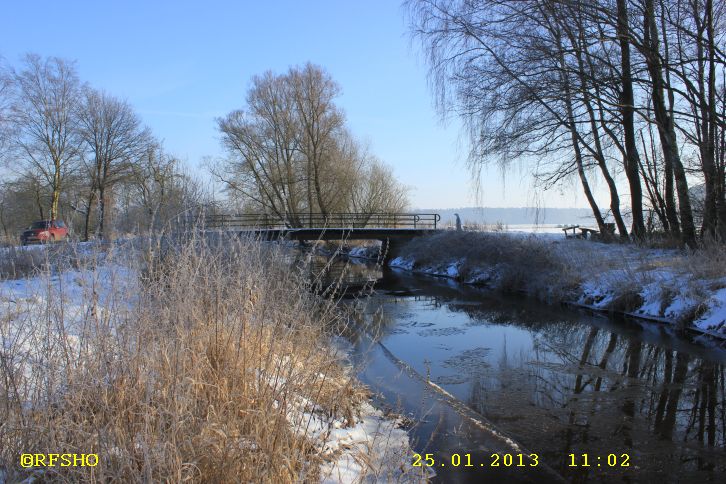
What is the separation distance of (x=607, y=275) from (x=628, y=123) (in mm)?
5660

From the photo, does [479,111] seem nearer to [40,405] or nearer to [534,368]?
[534,368]

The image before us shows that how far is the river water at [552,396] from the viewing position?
14.4 ft

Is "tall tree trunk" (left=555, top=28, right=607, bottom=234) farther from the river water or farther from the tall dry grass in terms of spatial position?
the tall dry grass

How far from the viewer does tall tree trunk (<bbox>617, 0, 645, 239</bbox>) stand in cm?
1096

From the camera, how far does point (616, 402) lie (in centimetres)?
599

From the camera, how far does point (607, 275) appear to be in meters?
12.5

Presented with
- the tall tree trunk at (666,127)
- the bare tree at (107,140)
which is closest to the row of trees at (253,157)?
the bare tree at (107,140)

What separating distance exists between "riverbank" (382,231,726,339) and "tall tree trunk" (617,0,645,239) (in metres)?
1.64

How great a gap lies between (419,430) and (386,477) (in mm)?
1616

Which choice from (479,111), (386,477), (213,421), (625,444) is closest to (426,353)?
(625,444)

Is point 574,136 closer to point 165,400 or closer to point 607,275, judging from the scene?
point 607,275

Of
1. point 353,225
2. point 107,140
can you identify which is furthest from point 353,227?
point 107,140

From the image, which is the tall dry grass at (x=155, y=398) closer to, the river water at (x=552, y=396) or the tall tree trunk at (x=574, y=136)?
the river water at (x=552, y=396)

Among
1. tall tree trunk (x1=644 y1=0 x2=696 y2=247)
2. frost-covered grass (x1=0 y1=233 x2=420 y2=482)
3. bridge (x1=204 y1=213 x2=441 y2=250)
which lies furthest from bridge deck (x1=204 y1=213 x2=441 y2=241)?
frost-covered grass (x1=0 y1=233 x2=420 y2=482)
